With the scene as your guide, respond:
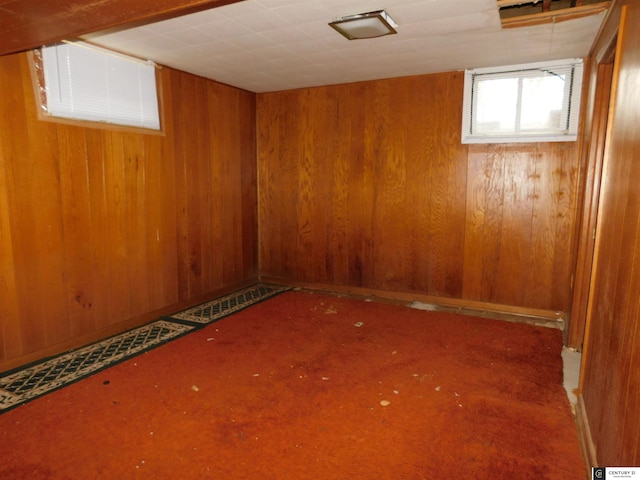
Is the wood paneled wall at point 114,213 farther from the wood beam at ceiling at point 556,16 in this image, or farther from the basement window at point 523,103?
the wood beam at ceiling at point 556,16

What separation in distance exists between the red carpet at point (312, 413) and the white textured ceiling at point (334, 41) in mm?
2343

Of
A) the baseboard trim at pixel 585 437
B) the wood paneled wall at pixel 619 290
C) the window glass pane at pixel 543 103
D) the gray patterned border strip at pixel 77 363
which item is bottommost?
the gray patterned border strip at pixel 77 363

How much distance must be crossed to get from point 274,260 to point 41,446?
346cm

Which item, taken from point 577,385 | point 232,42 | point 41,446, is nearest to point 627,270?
point 577,385

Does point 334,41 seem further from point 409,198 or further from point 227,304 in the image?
point 227,304

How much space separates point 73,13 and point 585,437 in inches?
122

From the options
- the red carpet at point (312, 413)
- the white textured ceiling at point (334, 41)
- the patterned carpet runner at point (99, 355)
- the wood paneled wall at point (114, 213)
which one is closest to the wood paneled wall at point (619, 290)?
the red carpet at point (312, 413)

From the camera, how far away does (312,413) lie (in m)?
2.28

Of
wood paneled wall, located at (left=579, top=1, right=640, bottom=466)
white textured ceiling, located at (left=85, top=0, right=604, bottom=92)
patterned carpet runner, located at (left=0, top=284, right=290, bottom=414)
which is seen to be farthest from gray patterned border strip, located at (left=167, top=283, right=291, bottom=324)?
wood paneled wall, located at (left=579, top=1, right=640, bottom=466)

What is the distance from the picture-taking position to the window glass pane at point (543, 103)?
3740mm

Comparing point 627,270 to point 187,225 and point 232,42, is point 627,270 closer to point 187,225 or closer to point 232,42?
point 232,42

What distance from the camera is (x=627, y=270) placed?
1.48m

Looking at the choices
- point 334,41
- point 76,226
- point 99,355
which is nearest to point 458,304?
point 334,41

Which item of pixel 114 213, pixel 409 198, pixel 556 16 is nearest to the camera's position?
pixel 556 16
